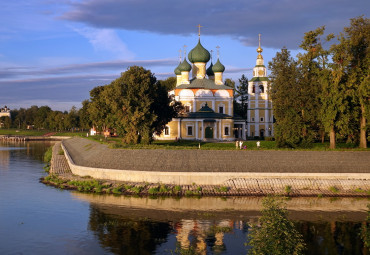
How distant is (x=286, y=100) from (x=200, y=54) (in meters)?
29.3

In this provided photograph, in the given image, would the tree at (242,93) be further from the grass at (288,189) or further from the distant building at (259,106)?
the grass at (288,189)

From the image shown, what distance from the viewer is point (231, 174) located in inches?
1321

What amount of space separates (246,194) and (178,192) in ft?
15.1

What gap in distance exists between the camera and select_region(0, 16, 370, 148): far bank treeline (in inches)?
1617

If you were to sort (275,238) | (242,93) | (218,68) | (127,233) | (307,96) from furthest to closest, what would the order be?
(242,93), (218,68), (307,96), (127,233), (275,238)

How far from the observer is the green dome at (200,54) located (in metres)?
76.1

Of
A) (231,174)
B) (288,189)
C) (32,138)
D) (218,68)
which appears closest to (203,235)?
(231,174)

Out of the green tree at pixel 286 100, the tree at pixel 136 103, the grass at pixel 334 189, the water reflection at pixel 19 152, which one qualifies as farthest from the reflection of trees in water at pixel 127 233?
the water reflection at pixel 19 152

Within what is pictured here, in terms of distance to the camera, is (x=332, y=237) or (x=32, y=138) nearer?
(x=332, y=237)

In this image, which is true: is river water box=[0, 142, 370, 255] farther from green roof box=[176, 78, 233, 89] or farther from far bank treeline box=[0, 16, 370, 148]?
green roof box=[176, 78, 233, 89]

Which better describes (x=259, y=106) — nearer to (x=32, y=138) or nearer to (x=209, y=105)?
(x=209, y=105)

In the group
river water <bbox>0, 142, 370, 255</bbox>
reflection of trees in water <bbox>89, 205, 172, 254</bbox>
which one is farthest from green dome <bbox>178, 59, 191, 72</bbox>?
reflection of trees in water <bbox>89, 205, 172, 254</bbox>

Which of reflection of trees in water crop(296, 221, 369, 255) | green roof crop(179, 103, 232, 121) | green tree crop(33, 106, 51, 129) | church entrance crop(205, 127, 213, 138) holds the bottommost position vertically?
reflection of trees in water crop(296, 221, 369, 255)

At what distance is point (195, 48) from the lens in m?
76.7
